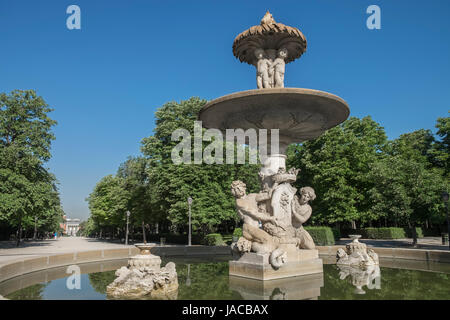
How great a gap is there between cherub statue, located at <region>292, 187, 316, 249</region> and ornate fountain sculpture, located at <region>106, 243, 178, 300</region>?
3825mm

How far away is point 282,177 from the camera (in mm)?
9320

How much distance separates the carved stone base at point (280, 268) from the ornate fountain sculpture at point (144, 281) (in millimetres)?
2015

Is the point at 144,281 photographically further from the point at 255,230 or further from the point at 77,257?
the point at 77,257

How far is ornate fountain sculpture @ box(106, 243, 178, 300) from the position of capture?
6.39m

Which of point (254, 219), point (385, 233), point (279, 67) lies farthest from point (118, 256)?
point (385, 233)

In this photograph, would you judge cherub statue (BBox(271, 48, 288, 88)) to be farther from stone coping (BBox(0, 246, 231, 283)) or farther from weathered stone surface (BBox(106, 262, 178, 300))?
stone coping (BBox(0, 246, 231, 283))

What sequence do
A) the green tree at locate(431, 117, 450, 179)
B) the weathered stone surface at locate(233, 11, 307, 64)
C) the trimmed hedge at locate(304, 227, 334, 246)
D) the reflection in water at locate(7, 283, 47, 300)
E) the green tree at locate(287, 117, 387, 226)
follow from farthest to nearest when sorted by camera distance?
1. the green tree at locate(431, 117, 450, 179)
2. the green tree at locate(287, 117, 387, 226)
3. the trimmed hedge at locate(304, 227, 334, 246)
4. the weathered stone surface at locate(233, 11, 307, 64)
5. the reflection in water at locate(7, 283, 47, 300)

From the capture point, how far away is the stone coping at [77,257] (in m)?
9.26

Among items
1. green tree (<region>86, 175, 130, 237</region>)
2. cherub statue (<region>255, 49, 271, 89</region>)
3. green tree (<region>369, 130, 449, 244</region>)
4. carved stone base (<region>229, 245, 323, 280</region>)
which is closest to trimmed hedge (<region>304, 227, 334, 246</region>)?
green tree (<region>369, 130, 449, 244</region>)

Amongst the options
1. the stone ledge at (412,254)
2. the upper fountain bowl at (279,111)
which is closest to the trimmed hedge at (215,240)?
the stone ledge at (412,254)

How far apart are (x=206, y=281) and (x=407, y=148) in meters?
34.8
